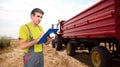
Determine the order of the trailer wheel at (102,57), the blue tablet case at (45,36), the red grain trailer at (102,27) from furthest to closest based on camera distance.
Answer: the trailer wheel at (102,57) → the red grain trailer at (102,27) → the blue tablet case at (45,36)

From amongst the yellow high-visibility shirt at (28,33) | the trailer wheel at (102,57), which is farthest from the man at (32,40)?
the trailer wheel at (102,57)

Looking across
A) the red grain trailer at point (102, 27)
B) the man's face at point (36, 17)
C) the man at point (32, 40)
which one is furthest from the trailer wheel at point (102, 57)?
the man's face at point (36, 17)

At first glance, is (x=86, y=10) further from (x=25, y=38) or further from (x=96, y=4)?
(x=25, y=38)

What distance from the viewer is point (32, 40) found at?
2.96 meters

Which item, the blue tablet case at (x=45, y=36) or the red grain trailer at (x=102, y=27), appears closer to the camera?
A: the blue tablet case at (x=45, y=36)

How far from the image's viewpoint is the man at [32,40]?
2.89 m

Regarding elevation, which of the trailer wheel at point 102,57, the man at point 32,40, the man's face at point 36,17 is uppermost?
the man's face at point 36,17

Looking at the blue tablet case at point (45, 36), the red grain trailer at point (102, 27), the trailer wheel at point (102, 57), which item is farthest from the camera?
the trailer wheel at point (102, 57)

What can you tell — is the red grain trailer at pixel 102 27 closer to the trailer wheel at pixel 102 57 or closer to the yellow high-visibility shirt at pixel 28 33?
the trailer wheel at pixel 102 57

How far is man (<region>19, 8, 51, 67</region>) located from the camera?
289 centimetres

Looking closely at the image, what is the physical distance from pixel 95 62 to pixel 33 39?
13.6 feet

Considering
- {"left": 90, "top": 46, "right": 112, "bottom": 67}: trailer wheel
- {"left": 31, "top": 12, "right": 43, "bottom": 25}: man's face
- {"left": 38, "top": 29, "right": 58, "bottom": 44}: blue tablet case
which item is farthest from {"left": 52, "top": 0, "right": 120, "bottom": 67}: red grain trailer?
{"left": 31, "top": 12, "right": 43, "bottom": 25}: man's face

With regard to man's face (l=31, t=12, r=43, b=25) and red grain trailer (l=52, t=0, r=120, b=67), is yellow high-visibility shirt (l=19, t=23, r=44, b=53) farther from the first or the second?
red grain trailer (l=52, t=0, r=120, b=67)

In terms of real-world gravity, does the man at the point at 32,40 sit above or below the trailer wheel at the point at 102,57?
above
